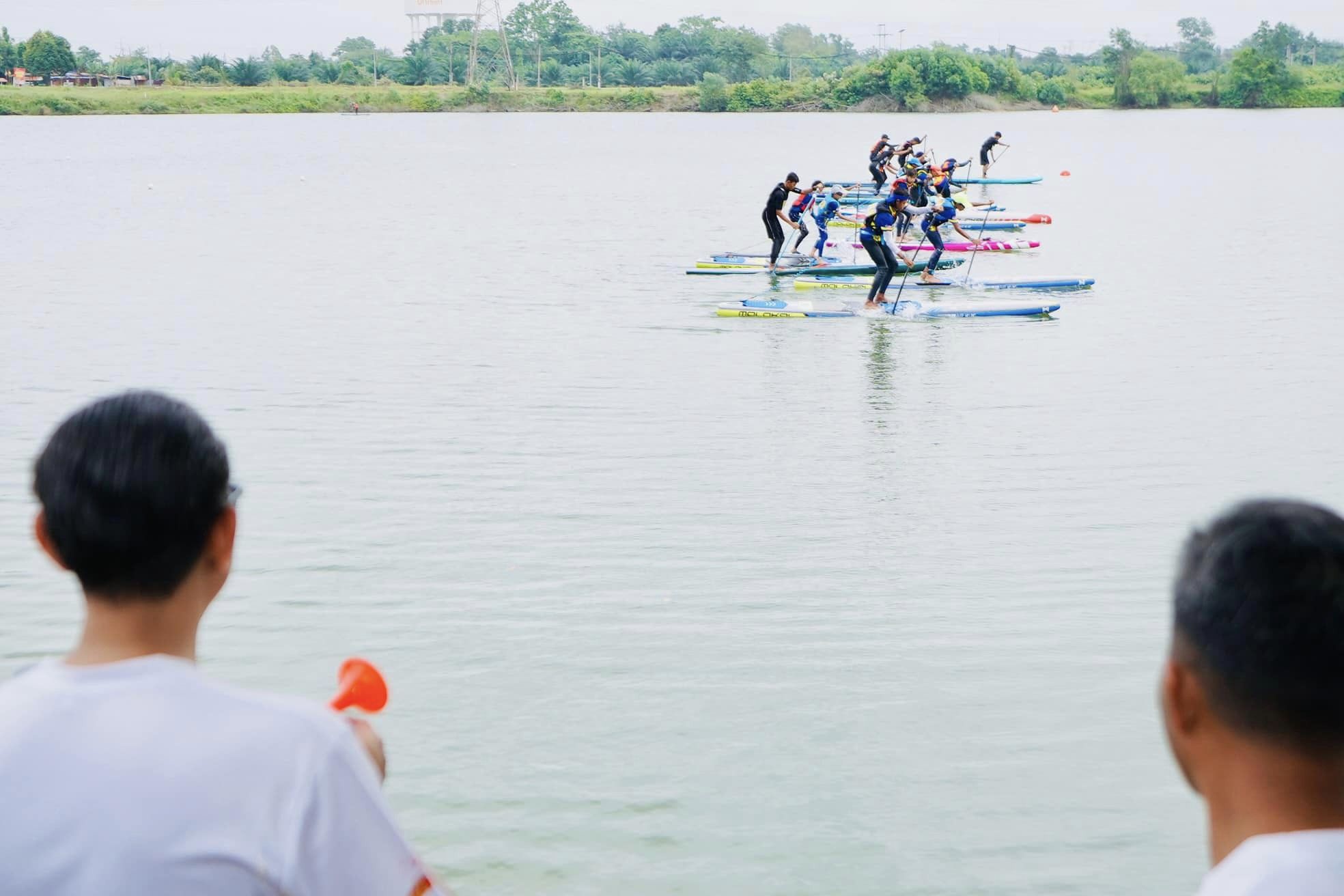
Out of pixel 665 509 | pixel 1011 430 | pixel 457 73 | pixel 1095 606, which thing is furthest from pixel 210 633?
pixel 457 73

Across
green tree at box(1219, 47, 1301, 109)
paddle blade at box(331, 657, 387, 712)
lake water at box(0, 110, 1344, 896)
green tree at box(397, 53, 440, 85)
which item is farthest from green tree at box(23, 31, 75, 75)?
paddle blade at box(331, 657, 387, 712)

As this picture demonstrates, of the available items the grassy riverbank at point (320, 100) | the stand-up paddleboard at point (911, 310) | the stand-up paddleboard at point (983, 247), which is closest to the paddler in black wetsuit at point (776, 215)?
the stand-up paddleboard at point (983, 247)

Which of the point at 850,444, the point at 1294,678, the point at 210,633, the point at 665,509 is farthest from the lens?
the point at 850,444

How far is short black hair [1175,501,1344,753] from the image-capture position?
1.55 m

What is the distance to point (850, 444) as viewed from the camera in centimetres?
1141

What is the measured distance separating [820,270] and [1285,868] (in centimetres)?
1961

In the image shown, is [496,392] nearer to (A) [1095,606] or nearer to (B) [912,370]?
(B) [912,370]

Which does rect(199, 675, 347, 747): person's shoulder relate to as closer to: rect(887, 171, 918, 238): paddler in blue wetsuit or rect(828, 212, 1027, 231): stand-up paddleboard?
rect(887, 171, 918, 238): paddler in blue wetsuit

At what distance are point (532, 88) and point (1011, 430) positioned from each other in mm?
122729

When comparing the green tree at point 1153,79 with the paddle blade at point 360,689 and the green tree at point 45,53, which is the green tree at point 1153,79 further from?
the paddle blade at point 360,689

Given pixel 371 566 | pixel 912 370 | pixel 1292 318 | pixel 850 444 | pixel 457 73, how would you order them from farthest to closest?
pixel 457 73 → pixel 1292 318 → pixel 912 370 → pixel 850 444 → pixel 371 566

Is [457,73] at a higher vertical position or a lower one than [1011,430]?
higher

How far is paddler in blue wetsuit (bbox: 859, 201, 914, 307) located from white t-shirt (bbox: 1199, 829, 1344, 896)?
53.6ft

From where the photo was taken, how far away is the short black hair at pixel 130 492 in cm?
182
